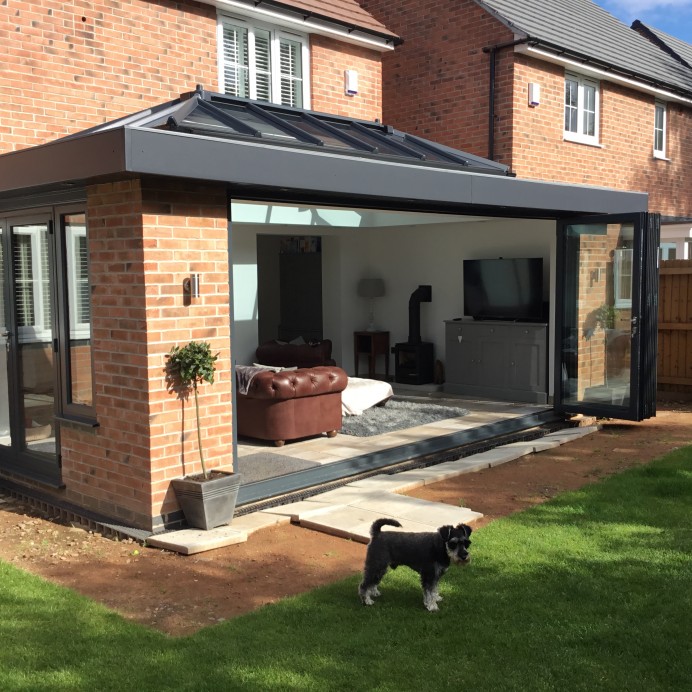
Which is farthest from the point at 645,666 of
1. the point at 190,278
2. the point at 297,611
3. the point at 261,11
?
the point at 261,11

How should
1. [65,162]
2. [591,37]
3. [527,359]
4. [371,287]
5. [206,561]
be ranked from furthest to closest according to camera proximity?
1. [591,37]
2. [371,287]
3. [527,359]
4. [65,162]
5. [206,561]

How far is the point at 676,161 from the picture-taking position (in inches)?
655

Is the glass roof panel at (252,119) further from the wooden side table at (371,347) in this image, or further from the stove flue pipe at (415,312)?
the wooden side table at (371,347)

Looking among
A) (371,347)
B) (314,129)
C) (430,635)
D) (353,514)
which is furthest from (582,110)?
(430,635)

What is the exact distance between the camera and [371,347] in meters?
13.7

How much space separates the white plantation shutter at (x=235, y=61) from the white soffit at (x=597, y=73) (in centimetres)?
426

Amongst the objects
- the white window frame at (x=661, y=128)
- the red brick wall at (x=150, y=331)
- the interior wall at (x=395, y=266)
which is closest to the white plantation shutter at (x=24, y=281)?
the red brick wall at (x=150, y=331)

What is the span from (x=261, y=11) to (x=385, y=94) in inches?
164

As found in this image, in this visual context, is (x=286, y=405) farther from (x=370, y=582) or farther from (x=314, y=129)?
(x=370, y=582)

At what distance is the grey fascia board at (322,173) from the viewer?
5316mm

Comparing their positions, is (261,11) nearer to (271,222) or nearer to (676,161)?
(271,222)

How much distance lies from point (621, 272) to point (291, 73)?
17.4 ft

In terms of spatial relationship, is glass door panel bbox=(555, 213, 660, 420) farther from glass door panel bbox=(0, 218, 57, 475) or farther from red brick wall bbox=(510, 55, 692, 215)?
glass door panel bbox=(0, 218, 57, 475)

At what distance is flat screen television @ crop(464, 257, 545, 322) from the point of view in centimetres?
1145
